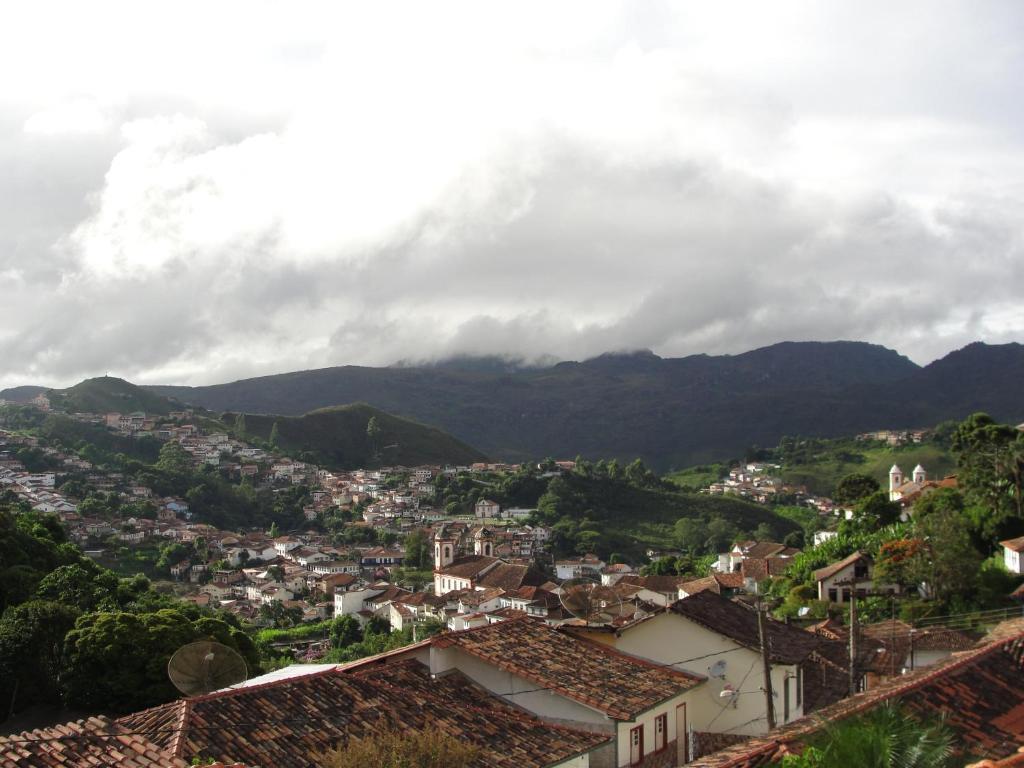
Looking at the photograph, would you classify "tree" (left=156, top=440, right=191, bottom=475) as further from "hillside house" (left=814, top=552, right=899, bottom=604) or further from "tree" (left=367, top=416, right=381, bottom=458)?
"hillside house" (left=814, top=552, right=899, bottom=604)

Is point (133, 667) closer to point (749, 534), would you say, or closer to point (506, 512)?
point (749, 534)

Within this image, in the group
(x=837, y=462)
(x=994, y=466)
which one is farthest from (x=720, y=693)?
(x=837, y=462)

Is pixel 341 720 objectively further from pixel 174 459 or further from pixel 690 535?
pixel 174 459

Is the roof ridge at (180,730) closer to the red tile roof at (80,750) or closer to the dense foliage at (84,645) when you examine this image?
the red tile roof at (80,750)

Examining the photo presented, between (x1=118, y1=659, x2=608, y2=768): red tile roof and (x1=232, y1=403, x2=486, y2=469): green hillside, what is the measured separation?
146226 millimetres

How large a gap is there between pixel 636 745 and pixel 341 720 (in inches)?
164

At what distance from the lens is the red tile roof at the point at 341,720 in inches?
401

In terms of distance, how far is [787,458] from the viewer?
481 feet

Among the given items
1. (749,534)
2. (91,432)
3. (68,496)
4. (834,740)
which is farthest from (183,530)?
(834,740)

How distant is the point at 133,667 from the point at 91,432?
398ft

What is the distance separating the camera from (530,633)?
14.8m

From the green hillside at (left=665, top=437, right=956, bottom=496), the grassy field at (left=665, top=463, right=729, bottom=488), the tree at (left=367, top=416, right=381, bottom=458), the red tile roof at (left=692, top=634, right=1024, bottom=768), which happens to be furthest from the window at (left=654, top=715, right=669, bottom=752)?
the tree at (left=367, top=416, right=381, bottom=458)

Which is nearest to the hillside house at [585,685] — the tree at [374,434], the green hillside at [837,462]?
the green hillside at [837,462]

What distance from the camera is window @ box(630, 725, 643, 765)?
12461 millimetres
